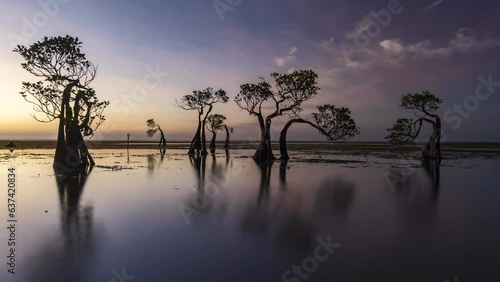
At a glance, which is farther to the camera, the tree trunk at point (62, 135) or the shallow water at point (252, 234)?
the tree trunk at point (62, 135)

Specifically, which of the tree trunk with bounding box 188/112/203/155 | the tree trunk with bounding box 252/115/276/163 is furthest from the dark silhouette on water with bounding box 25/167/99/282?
the tree trunk with bounding box 188/112/203/155

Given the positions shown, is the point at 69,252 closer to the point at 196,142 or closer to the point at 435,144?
the point at 435,144

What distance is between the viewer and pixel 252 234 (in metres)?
10.2

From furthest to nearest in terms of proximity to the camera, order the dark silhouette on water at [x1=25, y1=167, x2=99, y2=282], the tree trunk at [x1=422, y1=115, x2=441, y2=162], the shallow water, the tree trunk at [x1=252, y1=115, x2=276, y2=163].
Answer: the tree trunk at [x1=422, y1=115, x2=441, y2=162]
the tree trunk at [x1=252, y1=115, x2=276, y2=163]
the shallow water
the dark silhouette on water at [x1=25, y1=167, x2=99, y2=282]

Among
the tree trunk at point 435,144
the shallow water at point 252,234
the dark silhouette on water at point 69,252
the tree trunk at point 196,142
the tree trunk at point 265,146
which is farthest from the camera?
the tree trunk at point 196,142

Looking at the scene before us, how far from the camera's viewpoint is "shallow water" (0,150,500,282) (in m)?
7.21

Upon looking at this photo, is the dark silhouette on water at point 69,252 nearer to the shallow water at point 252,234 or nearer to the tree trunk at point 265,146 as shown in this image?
the shallow water at point 252,234

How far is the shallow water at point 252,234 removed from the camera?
721 cm

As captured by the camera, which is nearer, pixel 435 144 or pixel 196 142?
pixel 435 144

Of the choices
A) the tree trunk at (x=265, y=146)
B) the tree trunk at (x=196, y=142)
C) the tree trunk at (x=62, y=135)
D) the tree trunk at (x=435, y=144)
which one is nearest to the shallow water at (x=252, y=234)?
the tree trunk at (x=62, y=135)

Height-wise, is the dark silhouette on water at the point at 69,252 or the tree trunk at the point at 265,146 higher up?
the tree trunk at the point at 265,146

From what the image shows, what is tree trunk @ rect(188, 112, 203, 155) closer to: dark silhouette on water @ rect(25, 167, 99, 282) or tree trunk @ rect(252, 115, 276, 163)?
tree trunk @ rect(252, 115, 276, 163)

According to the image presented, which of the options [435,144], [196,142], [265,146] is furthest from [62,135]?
[435,144]

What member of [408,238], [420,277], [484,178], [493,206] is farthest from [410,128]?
[420,277]
